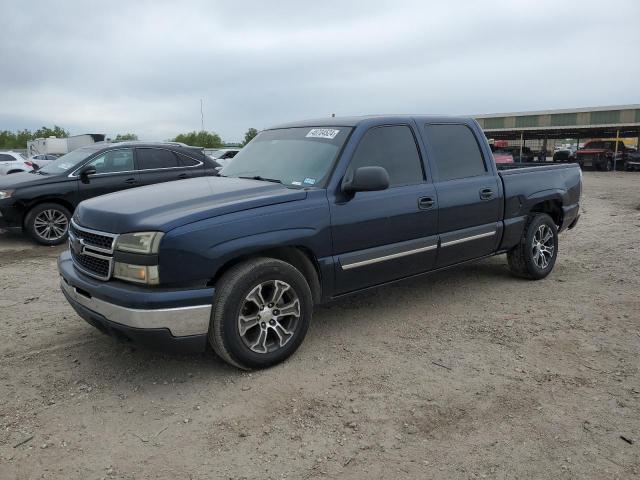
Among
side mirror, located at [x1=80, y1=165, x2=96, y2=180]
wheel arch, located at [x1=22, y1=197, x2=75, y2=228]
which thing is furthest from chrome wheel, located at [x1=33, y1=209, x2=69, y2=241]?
side mirror, located at [x1=80, y1=165, x2=96, y2=180]

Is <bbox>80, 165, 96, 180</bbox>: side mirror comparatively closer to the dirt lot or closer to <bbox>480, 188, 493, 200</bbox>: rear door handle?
the dirt lot

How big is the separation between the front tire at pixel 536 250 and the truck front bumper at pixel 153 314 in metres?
3.78

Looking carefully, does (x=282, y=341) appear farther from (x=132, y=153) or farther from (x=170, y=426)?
(x=132, y=153)

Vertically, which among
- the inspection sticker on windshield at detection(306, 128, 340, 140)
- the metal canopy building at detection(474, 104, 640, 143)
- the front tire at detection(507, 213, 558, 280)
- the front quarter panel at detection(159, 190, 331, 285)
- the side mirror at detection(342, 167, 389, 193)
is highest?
the metal canopy building at detection(474, 104, 640, 143)

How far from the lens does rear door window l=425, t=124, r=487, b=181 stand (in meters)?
4.89

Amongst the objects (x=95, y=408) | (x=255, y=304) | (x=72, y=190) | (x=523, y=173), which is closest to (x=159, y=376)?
(x=95, y=408)

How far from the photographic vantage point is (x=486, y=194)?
5.20 metres

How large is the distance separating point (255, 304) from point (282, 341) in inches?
14.5

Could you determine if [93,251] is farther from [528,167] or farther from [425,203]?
[528,167]

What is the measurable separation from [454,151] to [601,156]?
31.5 meters

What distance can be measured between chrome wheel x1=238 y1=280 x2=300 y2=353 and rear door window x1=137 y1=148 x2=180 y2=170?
618cm

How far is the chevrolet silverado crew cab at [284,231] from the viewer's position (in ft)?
10.9

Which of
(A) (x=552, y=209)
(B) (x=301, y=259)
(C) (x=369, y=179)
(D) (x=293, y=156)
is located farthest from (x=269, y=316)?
(A) (x=552, y=209)

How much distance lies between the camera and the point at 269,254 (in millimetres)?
3801
